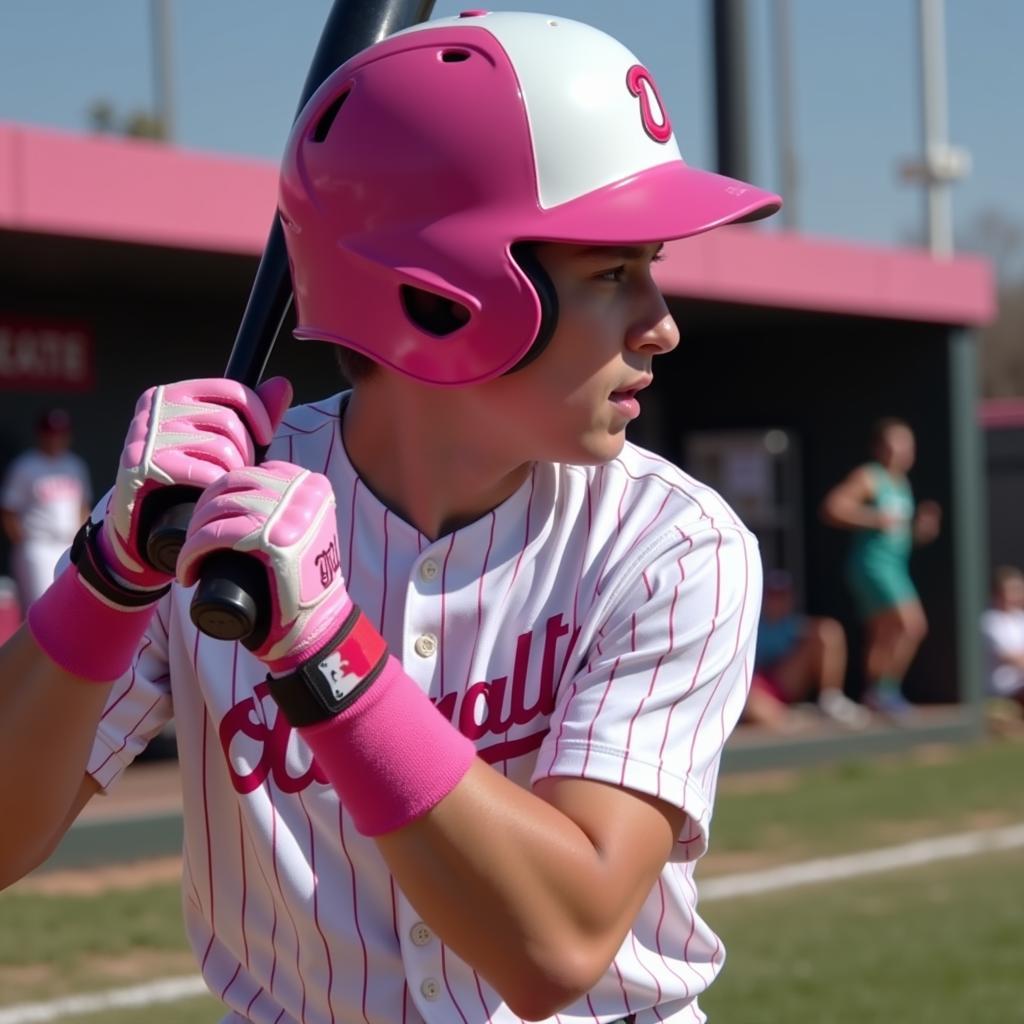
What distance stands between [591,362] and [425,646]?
1.07 feet

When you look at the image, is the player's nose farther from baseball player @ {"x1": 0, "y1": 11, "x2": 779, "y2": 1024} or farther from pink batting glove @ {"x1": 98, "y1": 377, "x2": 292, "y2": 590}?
pink batting glove @ {"x1": 98, "y1": 377, "x2": 292, "y2": 590}

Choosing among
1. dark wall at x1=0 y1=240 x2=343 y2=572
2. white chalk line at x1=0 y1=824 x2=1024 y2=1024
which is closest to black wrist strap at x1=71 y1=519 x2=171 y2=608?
white chalk line at x1=0 y1=824 x2=1024 y2=1024

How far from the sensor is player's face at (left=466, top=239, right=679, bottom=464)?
1686mm

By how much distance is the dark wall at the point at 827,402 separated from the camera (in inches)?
466

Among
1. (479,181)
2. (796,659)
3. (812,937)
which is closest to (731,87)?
(796,659)

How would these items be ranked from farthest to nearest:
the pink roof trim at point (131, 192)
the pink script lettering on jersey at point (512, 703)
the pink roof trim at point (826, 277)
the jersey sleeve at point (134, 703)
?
the pink roof trim at point (826, 277) → the pink roof trim at point (131, 192) → the jersey sleeve at point (134, 703) → the pink script lettering on jersey at point (512, 703)

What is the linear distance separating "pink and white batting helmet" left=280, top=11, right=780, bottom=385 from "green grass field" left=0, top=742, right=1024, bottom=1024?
3.18 m

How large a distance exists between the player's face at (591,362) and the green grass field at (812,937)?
317cm

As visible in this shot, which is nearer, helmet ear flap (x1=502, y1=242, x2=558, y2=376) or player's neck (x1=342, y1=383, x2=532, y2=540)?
helmet ear flap (x1=502, y1=242, x2=558, y2=376)

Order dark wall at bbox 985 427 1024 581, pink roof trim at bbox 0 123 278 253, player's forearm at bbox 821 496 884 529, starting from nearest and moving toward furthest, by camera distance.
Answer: pink roof trim at bbox 0 123 278 253 → player's forearm at bbox 821 496 884 529 → dark wall at bbox 985 427 1024 581

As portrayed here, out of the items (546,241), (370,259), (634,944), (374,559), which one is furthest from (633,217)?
(634,944)

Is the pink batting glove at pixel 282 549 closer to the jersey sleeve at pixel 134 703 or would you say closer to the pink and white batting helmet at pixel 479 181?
the pink and white batting helmet at pixel 479 181

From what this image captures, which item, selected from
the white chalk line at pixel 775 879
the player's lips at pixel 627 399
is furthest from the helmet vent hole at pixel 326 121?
the white chalk line at pixel 775 879

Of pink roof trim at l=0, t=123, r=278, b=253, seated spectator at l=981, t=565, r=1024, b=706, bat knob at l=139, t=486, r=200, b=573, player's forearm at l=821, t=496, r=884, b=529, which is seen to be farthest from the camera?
seated spectator at l=981, t=565, r=1024, b=706
